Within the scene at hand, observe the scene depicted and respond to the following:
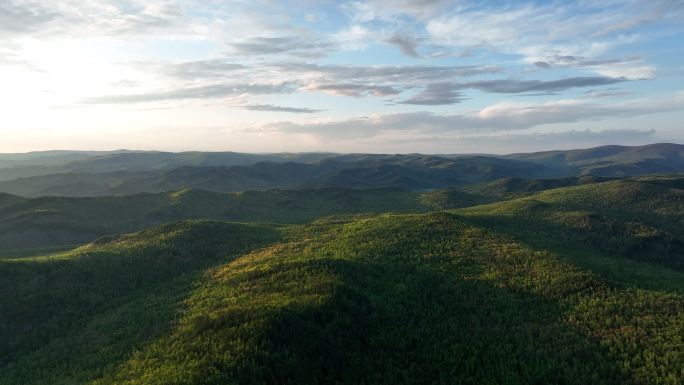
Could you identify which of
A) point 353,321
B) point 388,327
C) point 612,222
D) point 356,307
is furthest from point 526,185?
point 353,321

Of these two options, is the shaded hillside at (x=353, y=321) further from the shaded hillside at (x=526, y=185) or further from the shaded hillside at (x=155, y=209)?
the shaded hillside at (x=526, y=185)

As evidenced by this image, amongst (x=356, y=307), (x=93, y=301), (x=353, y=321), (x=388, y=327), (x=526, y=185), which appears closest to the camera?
(x=353, y=321)

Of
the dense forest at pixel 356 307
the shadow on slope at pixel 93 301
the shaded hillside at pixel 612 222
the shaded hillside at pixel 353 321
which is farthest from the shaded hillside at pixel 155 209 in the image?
the shaded hillside at pixel 353 321

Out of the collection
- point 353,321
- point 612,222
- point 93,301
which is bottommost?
point 93,301

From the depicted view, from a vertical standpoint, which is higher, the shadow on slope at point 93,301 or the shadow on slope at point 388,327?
the shadow on slope at point 388,327

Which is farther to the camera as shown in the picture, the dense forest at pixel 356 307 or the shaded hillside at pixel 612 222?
the shaded hillside at pixel 612 222

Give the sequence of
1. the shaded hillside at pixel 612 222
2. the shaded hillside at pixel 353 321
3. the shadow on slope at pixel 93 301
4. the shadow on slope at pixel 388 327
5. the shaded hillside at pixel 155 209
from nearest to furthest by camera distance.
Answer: the shadow on slope at pixel 388 327, the shaded hillside at pixel 353 321, the shadow on slope at pixel 93 301, the shaded hillside at pixel 612 222, the shaded hillside at pixel 155 209

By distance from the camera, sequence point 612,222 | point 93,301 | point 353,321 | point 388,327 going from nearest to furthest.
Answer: point 353,321, point 388,327, point 93,301, point 612,222

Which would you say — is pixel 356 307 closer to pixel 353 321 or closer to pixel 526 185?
pixel 353 321

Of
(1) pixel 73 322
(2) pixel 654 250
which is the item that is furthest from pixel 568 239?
(1) pixel 73 322

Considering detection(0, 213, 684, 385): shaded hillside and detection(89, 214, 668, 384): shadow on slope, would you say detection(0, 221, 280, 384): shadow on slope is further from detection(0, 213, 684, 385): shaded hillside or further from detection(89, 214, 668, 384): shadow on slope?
detection(89, 214, 668, 384): shadow on slope
